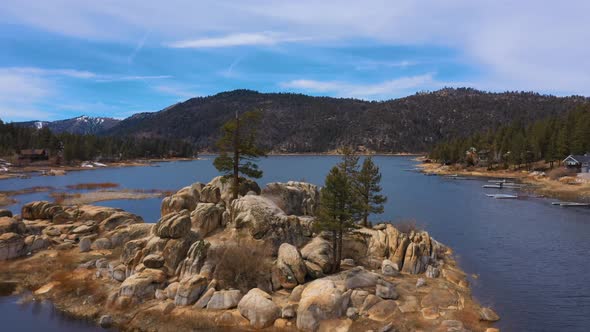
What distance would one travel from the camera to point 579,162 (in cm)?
11688

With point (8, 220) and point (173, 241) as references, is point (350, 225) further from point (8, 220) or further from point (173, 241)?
point (8, 220)

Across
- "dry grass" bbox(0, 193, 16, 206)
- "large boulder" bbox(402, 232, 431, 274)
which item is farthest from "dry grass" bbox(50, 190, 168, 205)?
"large boulder" bbox(402, 232, 431, 274)

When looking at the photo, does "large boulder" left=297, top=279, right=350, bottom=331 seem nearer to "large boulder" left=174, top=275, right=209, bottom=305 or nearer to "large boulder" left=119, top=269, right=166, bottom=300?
"large boulder" left=174, top=275, right=209, bottom=305

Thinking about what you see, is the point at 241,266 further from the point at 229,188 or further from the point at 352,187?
the point at 352,187

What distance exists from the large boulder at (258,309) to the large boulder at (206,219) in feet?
39.4

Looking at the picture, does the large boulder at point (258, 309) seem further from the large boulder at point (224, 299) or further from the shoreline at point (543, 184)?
the shoreline at point (543, 184)

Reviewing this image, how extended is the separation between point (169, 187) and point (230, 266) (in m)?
80.4

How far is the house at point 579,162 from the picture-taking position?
113500mm

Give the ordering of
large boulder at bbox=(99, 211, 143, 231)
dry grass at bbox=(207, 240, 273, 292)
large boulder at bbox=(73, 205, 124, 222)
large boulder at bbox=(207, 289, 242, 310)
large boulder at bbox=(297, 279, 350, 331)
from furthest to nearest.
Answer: large boulder at bbox=(73, 205, 124, 222)
large boulder at bbox=(99, 211, 143, 231)
dry grass at bbox=(207, 240, 273, 292)
large boulder at bbox=(207, 289, 242, 310)
large boulder at bbox=(297, 279, 350, 331)

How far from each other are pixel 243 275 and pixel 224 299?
301 centimetres

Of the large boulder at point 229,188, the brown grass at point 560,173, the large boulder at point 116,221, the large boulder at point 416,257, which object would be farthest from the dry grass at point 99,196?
the brown grass at point 560,173

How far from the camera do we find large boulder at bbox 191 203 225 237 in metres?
39.2

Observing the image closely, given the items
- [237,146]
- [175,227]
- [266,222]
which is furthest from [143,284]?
[237,146]

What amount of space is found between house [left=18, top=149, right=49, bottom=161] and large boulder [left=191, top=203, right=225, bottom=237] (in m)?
165
